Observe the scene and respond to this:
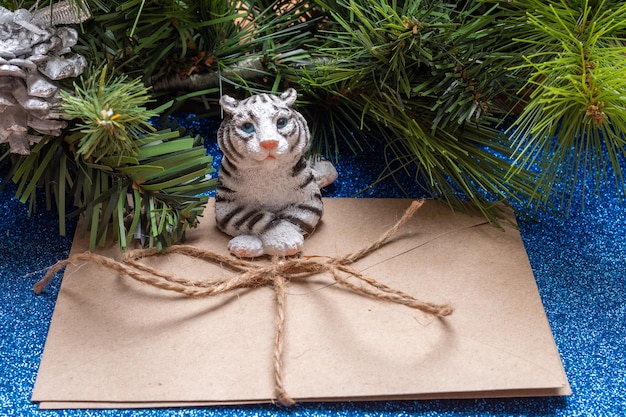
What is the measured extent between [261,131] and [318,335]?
17cm

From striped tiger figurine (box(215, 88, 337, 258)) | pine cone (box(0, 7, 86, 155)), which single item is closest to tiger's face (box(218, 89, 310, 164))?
striped tiger figurine (box(215, 88, 337, 258))

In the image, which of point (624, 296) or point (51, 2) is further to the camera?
point (624, 296)

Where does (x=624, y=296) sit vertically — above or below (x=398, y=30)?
below

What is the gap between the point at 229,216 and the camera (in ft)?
2.41

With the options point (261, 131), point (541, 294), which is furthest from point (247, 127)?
point (541, 294)

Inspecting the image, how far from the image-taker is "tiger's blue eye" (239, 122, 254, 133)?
2.27ft

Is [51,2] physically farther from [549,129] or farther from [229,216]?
[549,129]

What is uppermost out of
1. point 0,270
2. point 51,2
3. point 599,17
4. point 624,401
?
point 599,17

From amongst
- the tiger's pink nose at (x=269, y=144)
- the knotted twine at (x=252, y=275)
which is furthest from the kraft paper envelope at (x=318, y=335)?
the tiger's pink nose at (x=269, y=144)

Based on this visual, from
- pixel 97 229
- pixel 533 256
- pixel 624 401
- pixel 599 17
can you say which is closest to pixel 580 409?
Result: pixel 624 401

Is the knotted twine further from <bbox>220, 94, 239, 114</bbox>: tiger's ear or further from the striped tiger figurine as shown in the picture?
<bbox>220, 94, 239, 114</bbox>: tiger's ear

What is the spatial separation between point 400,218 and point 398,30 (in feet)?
0.58

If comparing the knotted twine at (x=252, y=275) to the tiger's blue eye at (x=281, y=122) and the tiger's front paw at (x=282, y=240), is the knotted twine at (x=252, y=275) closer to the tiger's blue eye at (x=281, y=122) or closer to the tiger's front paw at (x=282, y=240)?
the tiger's front paw at (x=282, y=240)

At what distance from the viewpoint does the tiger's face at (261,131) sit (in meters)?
0.69
